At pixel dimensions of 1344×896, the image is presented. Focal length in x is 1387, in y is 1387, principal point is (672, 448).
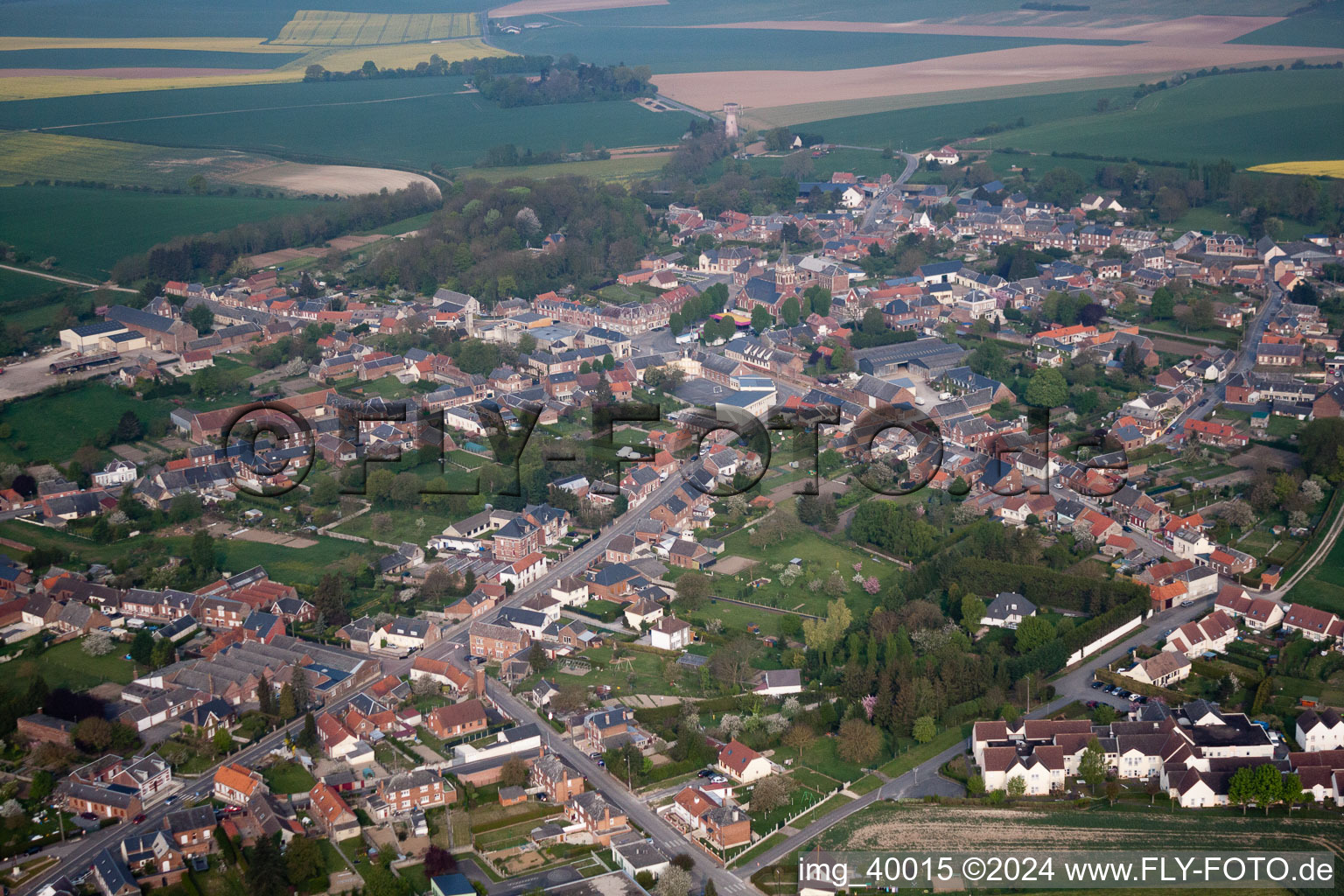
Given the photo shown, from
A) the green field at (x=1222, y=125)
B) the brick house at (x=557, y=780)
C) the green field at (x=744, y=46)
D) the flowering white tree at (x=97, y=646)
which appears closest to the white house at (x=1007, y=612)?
the brick house at (x=557, y=780)

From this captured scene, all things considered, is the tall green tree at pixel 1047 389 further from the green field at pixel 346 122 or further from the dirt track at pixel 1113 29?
the dirt track at pixel 1113 29

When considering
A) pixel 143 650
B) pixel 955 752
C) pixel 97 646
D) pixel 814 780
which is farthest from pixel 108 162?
pixel 955 752

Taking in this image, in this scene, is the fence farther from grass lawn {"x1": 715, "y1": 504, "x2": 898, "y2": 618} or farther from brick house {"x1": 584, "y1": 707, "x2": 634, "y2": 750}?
brick house {"x1": 584, "y1": 707, "x2": 634, "y2": 750}

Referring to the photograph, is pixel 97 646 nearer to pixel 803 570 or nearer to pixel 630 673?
pixel 630 673

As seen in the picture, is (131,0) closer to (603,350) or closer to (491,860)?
(603,350)

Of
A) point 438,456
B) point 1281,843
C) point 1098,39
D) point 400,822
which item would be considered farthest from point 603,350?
point 1098,39
